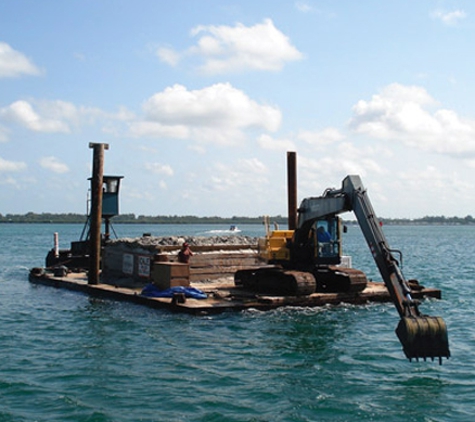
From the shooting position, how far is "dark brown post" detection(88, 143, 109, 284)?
74.6ft

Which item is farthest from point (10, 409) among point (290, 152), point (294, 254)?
point (290, 152)

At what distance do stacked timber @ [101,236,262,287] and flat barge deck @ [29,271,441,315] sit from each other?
0.47 m

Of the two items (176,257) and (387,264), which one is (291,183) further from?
(387,264)

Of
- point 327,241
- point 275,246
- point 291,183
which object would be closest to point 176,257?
point 275,246

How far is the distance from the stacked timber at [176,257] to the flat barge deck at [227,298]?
1.54 ft

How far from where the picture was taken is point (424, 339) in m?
11.3

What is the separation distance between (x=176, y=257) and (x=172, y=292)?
2.55 metres

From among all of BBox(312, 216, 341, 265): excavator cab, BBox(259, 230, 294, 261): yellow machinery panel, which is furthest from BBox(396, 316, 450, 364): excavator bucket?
BBox(259, 230, 294, 261): yellow machinery panel

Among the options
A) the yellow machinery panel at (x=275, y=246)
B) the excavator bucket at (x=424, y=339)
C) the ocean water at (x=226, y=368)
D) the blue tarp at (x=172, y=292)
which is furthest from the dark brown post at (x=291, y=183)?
the excavator bucket at (x=424, y=339)

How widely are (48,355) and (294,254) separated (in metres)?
9.35

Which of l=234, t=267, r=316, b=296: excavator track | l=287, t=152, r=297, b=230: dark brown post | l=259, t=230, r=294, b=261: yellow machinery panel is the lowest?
l=234, t=267, r=316, b=296: excavator track

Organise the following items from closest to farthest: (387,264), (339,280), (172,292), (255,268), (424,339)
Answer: (424,339)
(387,264)
(172,292)
(339,280)
(255,268)

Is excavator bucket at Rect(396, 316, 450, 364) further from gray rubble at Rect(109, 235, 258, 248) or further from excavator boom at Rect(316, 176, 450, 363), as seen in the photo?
gray rubble at Rect(109, 235, 258, 248)

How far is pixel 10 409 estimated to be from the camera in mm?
10234
